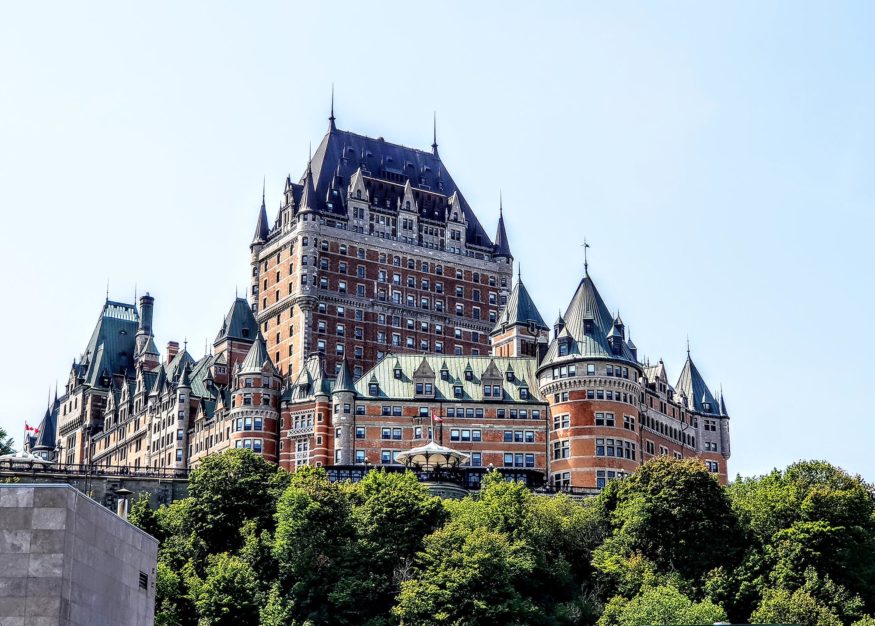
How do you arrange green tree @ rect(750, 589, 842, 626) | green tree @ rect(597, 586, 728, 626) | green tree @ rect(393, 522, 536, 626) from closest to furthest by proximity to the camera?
green tree @ rect(597, 586, 728, 626) → green tree @ rect(750, 589, 842, 626) → green tree @ rect(393, 522, 536, 626)

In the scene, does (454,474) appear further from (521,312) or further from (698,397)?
(698,397)

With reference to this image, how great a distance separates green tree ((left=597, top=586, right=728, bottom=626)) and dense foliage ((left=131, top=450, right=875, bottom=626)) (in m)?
0.22

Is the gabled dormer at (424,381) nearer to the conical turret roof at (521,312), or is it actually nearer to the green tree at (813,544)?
the conical turret roof at (521,312)

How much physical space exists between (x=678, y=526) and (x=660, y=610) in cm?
1749

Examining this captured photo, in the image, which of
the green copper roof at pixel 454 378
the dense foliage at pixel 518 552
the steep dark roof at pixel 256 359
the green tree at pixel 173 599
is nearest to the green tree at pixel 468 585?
the dense foliage at pixel 518 552

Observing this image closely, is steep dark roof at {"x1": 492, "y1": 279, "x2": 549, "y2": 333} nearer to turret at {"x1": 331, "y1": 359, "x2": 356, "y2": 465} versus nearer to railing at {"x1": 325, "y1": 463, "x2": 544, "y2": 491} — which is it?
turret at {"x1": 331, "y1": 359, "x2": 356, "y2": 465}

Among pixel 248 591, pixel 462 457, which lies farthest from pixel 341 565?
pixel 462 457

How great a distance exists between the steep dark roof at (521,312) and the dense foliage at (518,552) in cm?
4871

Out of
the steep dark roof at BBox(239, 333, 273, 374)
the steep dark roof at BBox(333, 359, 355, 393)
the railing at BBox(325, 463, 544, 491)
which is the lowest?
the railing at BBox(325, 463, 544, 491)

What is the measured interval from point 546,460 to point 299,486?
4235 centimetres

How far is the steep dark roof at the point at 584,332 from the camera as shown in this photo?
17688cm

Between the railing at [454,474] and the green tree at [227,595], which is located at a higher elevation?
the railing at [454,474]

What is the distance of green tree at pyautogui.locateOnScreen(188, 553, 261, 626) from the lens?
428ft

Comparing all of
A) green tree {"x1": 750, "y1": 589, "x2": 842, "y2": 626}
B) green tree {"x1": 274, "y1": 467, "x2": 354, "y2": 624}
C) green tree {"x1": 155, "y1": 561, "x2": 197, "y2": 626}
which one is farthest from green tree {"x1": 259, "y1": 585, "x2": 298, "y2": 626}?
green tree {"x1": 750, "y1": 589, "x2": 842, "y2": 626}
